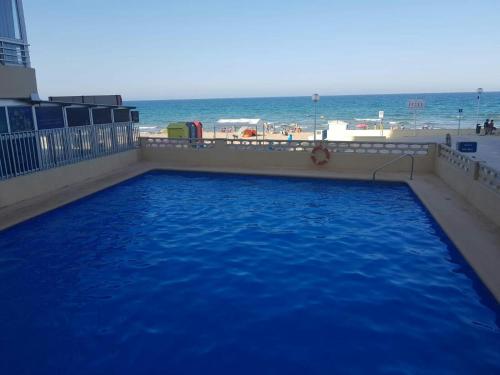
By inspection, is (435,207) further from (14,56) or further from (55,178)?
(14,56)

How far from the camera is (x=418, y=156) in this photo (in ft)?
45.5

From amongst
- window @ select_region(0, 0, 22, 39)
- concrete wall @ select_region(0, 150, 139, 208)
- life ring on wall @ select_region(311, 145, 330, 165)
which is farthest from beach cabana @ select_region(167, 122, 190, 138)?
window @ select_region(0, 0, 22, 39)

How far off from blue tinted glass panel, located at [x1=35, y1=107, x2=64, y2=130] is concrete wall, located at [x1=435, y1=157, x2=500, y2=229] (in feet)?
39.5

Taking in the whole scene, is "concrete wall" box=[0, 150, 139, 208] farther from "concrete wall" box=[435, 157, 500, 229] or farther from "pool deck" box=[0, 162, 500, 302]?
"concrete wall" box=[435, 157, 500, 229]

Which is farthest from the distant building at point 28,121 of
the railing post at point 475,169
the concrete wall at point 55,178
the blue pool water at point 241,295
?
the railing post at point 475,169

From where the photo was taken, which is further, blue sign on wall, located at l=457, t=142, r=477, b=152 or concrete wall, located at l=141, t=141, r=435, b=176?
concrete wall, located at l=141, t=141, r=435, b=176

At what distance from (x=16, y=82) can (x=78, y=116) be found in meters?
2.58

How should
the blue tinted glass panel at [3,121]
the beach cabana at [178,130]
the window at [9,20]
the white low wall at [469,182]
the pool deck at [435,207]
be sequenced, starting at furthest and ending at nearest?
the beach cabana at [178,130], the window at [9,20], the blue tinted glass panel at [3,121], the white low wall at [469,182], the pool deck at [435,207]

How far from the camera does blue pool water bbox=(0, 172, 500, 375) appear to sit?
4523mm

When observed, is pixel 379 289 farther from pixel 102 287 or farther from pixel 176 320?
pixel 102 287

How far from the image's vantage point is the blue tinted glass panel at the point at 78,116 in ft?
42.3

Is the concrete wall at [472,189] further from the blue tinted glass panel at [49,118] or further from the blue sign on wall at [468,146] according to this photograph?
the blue tinted glass panel at [49,118]

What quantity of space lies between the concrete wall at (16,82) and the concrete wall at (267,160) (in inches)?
230

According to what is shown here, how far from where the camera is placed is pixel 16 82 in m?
10.9
